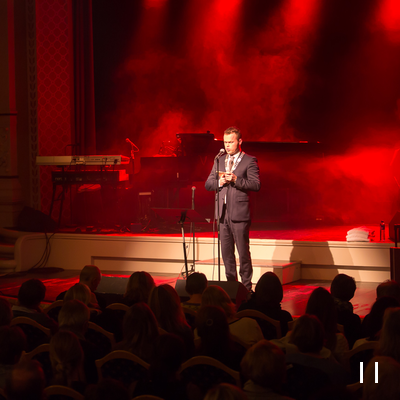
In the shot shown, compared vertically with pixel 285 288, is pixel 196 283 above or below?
above

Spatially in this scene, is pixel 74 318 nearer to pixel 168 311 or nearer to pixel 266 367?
pixel 168 311

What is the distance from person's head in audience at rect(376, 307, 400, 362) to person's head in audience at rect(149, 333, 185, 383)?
85 cm

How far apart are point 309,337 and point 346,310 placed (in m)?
1.09

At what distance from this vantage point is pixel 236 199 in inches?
200

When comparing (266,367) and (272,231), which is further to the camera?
(272,231)

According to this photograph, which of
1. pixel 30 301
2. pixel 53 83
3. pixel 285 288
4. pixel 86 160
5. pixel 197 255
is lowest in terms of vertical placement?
pixel 285 288

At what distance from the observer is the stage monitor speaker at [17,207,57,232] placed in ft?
25.9

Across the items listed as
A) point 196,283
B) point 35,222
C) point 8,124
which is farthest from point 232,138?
point 8,124

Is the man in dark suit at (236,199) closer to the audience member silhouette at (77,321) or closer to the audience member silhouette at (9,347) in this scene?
the audience member silhouette at (77,321)

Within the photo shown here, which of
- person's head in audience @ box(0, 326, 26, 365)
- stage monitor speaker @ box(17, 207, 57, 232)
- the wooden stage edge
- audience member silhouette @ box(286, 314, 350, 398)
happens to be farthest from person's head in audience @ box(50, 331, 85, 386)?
stage monitor speaker @ box(17, 207, 57, 232)

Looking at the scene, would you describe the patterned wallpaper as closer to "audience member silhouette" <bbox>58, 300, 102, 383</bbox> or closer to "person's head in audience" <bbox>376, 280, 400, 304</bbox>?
"audience member silhouette" <bbox>58, 300, 102, 383</bbox>

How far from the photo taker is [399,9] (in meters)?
9.04

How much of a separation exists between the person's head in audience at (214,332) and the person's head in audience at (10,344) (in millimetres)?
821

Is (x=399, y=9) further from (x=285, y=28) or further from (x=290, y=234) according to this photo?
(x=290, y=234)
